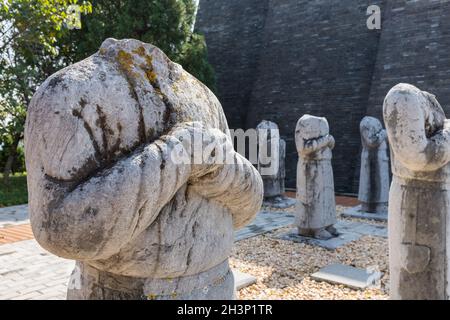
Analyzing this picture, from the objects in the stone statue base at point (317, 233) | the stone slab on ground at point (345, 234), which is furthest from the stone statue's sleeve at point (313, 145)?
the stone slab on ground at point (345, 234)

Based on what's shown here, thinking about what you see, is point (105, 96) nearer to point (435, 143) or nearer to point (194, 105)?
point (194, 105)

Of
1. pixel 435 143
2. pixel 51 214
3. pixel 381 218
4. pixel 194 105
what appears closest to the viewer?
pixel 51 214

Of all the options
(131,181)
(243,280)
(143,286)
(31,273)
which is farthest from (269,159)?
(131,181)

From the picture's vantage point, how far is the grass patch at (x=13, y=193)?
1072 cm

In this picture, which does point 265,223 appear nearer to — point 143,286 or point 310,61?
point 143,286

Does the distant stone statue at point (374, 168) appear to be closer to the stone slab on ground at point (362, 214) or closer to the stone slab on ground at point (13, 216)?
the stone slab on ground at point (362, 214)

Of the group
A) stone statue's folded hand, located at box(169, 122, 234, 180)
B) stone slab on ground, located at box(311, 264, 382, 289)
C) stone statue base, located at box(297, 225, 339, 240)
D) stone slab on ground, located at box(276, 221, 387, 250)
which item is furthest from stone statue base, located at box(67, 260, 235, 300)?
stone statue base, located at box(297, 225, 339, 240)

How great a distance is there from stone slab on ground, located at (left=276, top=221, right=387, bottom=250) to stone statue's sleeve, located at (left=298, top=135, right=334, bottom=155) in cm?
151

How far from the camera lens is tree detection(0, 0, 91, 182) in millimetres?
7637

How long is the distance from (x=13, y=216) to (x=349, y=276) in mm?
7574

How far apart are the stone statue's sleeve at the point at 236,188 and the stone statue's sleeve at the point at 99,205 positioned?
260 millimetres

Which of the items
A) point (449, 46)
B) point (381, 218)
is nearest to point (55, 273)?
point (381, 218)
